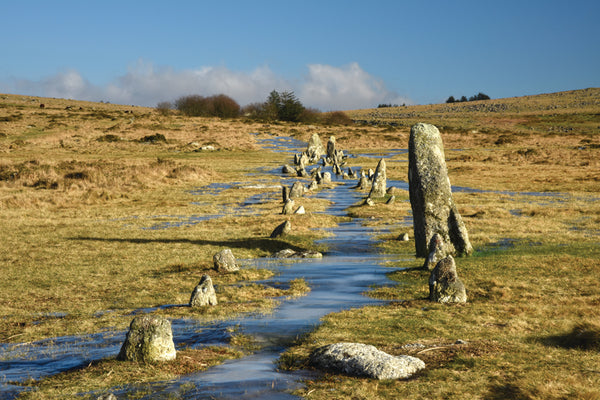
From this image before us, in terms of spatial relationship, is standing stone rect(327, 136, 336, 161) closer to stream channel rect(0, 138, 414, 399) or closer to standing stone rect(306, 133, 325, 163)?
standing stone rect(306, 133, 325, 163)

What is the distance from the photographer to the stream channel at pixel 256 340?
9.60 metres

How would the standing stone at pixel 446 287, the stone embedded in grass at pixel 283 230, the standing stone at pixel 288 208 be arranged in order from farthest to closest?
the standing stone at pixel 288 208 < the stone embedded in grass at pixel 283 230 < the standing stone at pixel 446 287

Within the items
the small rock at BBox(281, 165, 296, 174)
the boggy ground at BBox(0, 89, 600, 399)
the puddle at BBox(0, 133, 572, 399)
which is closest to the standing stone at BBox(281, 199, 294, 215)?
the boggy ground at BBox(0, 89, 600, 399)

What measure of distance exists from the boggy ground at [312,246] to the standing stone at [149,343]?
49 centimetres

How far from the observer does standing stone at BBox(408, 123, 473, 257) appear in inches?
836

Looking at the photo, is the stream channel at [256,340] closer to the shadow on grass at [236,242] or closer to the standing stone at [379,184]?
the shadow on grass at [236,242]

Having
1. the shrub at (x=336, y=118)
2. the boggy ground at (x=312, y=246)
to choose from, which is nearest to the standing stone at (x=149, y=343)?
the boggy ground at (x=312, y=246)

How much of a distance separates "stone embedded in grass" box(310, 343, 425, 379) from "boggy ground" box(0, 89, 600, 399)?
1.00 ft

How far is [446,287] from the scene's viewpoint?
15789 mm

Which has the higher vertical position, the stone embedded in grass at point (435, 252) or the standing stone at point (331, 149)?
the standing stone at point (331, 149)

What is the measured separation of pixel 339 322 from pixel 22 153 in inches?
2474

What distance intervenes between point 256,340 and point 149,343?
258cm

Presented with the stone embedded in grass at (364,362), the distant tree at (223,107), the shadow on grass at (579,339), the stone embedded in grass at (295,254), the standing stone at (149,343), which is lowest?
the stone embedded in grass at (295,254)

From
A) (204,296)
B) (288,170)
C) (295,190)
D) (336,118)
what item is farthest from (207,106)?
(204,296)
